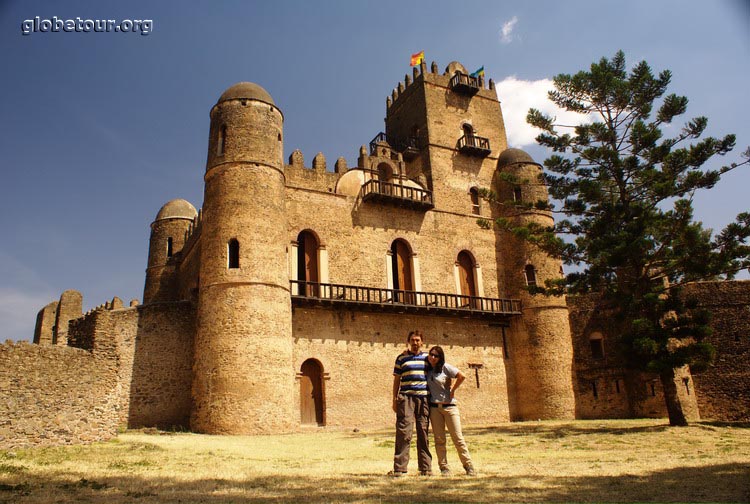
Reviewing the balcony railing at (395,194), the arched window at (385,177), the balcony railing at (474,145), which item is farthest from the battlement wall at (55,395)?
the balcony railing at (474,145)

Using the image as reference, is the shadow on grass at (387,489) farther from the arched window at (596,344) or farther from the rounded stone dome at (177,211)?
the rounded stone dome at (177,211)

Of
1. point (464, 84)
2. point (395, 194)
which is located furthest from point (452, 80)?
point (395, 194)

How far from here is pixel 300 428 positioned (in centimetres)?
1889

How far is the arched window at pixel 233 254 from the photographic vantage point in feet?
61.4

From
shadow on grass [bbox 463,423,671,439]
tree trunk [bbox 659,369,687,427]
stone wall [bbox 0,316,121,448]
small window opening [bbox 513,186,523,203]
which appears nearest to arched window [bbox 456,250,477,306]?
small window opening [bbox 513,186,523,203]

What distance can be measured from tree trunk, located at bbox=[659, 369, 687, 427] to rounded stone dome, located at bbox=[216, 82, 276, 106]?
584 inches

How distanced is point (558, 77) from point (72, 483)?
17.2 meters

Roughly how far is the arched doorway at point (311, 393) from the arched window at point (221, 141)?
733 centimetres

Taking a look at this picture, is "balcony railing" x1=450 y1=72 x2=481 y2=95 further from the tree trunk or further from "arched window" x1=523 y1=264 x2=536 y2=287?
the tree trunk

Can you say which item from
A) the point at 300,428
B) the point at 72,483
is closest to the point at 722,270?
the point at 300,428

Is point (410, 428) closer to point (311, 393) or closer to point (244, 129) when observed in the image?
point (311, 393)

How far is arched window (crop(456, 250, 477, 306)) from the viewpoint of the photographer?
2453 cm

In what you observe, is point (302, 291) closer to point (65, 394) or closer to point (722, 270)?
point (65, 394)

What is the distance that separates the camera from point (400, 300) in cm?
2227
